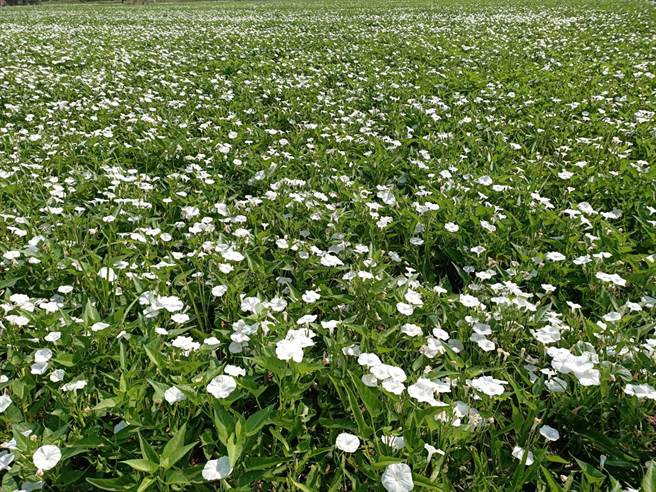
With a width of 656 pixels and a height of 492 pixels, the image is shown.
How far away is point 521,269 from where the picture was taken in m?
2.82

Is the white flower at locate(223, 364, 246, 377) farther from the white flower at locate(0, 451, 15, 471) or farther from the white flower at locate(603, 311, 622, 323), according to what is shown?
the white flower at locate(603, 311, 622, 323)

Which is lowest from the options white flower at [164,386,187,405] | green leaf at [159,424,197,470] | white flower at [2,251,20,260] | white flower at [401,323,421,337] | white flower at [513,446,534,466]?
white flower at [513,446,534,466]

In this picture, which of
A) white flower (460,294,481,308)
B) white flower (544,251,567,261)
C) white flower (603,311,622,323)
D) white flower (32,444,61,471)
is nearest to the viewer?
white flower (32,444,61,471)

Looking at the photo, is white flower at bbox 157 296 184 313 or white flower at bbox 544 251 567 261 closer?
white flower at bbox 157 296 184 313

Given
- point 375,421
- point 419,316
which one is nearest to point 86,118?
point 419,316

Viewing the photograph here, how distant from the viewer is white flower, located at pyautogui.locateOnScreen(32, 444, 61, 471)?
153cm

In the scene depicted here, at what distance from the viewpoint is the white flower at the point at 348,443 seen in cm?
160

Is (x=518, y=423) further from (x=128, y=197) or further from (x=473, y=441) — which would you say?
(x=128, y=197)

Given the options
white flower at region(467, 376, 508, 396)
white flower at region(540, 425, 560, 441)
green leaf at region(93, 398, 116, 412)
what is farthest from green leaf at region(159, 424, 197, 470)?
white flower at region(540, 425, 560, 441)

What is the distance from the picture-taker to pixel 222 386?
5.98 ft

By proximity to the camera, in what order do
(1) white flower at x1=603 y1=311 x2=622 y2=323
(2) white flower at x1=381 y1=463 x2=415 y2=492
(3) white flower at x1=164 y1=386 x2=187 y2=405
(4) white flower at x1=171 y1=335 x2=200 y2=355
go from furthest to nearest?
1. (1) white flower at x1=603 y1=311 x2=622 y2=323
2. (4) white flower at x1=171 y1=335 x2=200 y2=355
3. (3) white flower at x1=164 y1=386 x2=187 y2=405
4. (2) white flower at x1=381 y1=463 x2=415 y2=492

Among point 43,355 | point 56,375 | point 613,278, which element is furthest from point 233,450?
point 613,278

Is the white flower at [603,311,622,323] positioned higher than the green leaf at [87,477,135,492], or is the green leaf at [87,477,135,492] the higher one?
the green leaf at [87,477,135,492]

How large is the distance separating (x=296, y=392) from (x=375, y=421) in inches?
12.5
